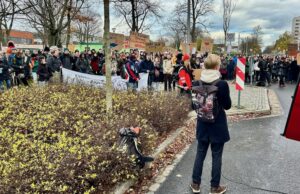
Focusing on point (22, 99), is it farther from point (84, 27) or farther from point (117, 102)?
point (84, 27)

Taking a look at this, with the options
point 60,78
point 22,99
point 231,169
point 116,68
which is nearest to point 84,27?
point 116,68

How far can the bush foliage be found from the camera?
12.4ft

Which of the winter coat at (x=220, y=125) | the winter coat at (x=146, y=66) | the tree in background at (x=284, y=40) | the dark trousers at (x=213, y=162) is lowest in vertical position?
the dark trousers at (x=213, y=162)

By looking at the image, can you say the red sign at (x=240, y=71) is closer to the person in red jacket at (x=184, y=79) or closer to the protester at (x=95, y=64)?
the person in red jacket at (x=184, y=79)

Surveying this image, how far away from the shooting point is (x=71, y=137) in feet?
18.0

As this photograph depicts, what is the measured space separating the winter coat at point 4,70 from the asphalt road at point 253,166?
892cm

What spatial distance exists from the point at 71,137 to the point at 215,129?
7.78ft

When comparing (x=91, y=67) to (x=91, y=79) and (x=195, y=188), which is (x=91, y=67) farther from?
(x=195, y=188)

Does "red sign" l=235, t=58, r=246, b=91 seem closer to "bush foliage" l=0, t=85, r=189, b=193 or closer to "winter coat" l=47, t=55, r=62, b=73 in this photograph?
"bush foliage" l=0, t=85, r=189, b=193

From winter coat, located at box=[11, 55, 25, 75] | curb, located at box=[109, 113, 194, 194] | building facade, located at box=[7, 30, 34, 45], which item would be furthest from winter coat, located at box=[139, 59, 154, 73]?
building facade, located at box=[7, 30, 34, 45]

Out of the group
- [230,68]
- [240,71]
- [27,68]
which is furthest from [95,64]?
[230,68]

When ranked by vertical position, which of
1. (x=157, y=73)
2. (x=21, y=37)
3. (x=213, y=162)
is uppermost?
(x=21, y=37)

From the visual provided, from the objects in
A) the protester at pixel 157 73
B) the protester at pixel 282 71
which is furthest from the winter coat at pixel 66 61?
the protester at pixel 282 71

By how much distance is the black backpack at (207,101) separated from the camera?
4316mm
